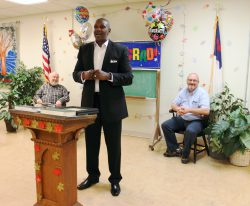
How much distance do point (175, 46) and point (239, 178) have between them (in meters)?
1.99

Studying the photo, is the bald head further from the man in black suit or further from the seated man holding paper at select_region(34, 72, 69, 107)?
the seated man holding paper at select_region(34, 72, 69, 107)

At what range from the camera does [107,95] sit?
6.95 feet

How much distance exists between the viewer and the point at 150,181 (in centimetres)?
261

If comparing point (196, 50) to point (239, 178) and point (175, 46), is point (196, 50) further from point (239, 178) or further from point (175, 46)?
point (239, 178)

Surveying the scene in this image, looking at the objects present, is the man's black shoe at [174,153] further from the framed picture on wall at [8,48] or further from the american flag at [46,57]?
the framed picture on wall at [8,48]

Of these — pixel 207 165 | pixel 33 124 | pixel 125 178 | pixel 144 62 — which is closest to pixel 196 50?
pixel 144 62

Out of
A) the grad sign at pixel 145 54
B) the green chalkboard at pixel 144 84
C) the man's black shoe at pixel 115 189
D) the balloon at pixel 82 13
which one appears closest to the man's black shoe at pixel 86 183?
the man's black shoe at pixel 115 189

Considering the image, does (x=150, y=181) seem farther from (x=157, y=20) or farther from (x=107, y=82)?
(x=157, y=20)

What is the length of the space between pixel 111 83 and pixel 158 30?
5.30ft

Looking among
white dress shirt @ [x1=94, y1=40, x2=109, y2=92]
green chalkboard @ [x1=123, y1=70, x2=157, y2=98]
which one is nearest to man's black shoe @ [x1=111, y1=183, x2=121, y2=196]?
white dress shirt @ [x1=94, y1=40, x2=109, y2=92]

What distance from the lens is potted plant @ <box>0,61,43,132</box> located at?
166 inches

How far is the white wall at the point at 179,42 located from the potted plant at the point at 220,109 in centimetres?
18

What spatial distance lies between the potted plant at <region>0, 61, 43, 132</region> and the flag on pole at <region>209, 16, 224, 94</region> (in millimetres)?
2920

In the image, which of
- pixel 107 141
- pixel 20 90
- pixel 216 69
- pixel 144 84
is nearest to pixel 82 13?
pixel 144 84
